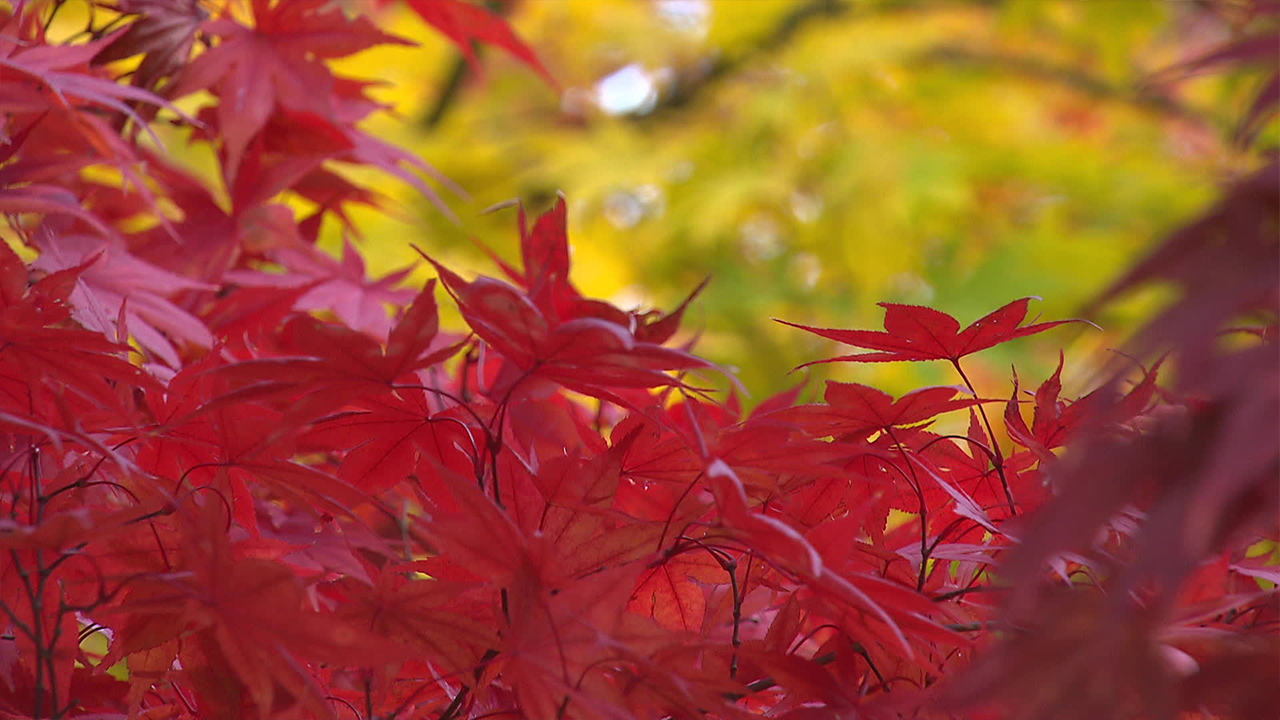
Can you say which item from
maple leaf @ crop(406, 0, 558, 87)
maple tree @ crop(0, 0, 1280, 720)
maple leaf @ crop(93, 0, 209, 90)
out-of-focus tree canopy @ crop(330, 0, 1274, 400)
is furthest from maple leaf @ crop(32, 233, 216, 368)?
out-of-focus tree canopy @ crop(330, 0, 1274, 400)

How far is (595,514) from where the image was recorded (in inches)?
16.9

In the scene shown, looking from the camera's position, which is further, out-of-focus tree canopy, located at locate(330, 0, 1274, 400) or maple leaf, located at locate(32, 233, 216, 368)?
out-of-focus tree canopy, located at locate(330, 0, 1274, 400)

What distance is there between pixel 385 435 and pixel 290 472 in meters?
0.06

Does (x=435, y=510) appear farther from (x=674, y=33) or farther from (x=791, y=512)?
(x=674, y=33)

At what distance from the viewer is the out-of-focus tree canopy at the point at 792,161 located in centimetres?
260

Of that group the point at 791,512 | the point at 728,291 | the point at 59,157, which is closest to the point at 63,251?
the point at 59,157

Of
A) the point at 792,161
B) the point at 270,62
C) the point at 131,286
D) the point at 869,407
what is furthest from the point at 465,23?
the point at 792,161

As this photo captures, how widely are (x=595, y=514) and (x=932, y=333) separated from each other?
17 centimetres

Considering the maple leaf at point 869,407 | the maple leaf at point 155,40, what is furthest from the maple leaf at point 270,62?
the maple leaf at point 869,407

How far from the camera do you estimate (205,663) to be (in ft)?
1.49

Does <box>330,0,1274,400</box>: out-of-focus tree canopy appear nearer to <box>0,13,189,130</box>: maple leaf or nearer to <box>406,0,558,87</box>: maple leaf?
<box>406,0,558,87</box>: maple leaf

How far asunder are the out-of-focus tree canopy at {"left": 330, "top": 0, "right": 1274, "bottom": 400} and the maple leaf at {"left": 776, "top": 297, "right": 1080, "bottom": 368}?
1698mm

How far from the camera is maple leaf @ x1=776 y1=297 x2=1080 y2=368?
0.46 metres

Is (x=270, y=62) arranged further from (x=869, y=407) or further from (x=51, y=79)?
(x=869, y=407)
